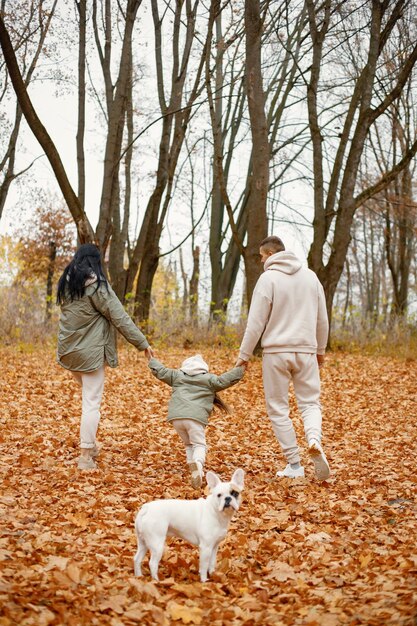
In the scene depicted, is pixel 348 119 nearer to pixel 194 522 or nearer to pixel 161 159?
pixel 161 159

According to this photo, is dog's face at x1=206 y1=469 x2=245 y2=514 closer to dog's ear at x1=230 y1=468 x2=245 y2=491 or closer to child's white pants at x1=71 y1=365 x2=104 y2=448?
dog's ear at x1=230 y1=468 x2=245 y2=491

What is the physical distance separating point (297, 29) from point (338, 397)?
1152 cm

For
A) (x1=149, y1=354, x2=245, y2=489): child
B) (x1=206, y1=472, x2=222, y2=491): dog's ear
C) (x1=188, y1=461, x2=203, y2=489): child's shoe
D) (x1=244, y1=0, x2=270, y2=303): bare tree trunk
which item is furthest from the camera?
(x1=244, y1=0, x2=270, y2=303): bare tree trunk

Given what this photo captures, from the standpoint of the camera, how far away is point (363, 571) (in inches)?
180

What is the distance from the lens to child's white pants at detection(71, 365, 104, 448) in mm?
6938

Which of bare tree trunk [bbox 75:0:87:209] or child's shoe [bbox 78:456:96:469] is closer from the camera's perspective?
child's shoe [bbox 78:456:96:469]

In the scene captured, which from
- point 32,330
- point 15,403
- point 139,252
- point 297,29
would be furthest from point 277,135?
point 15,403

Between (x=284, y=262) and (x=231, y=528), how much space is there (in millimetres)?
2506

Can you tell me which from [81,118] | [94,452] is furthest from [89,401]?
[81,118]

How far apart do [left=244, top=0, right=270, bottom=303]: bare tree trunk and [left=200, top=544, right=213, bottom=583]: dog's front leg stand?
9748 millimetres

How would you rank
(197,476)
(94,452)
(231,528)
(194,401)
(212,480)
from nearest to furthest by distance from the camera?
(212,480)
(231,528)
(197,476)
(194,401)
(94,452)

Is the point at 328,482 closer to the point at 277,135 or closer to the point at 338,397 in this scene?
the point at 338,397

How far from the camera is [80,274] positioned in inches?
272

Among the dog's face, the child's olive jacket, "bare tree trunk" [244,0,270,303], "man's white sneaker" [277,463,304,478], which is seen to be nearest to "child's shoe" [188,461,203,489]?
the child's olive jacket
